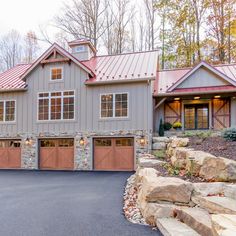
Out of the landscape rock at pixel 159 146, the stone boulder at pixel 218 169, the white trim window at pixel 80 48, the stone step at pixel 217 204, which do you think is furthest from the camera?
the white trim window at pixel 80 48

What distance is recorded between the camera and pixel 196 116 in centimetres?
1527

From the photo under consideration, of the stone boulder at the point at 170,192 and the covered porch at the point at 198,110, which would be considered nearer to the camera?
the stone boulder at the point at 170,192

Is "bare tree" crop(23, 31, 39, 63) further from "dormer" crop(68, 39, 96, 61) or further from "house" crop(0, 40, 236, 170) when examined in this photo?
"house" crop(0, 40, 236, 170)

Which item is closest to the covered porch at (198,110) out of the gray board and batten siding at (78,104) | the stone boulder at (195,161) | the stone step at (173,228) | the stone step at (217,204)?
the gray board and batten siding at (78,104)

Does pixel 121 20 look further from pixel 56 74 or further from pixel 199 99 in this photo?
pixel 199 99

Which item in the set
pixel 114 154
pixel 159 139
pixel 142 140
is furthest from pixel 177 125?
pixel 114 154

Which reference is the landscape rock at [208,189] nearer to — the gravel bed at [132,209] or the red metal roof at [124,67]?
the gravel bed at [132,209]

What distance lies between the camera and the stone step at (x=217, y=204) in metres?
4.24

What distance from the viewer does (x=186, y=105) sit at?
1545 centimetres

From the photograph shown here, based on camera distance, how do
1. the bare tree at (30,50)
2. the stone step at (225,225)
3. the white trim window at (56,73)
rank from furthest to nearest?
the bare tree at (30,50) → the white trim window at (56,73) → the stone step at (225,225)

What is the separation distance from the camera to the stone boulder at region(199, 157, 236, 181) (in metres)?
5.87

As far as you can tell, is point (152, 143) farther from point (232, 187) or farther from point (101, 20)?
point (101, 20)

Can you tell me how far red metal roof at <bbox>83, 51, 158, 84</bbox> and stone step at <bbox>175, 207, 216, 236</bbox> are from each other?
9.74 metres

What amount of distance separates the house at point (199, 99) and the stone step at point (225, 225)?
11242 mm
